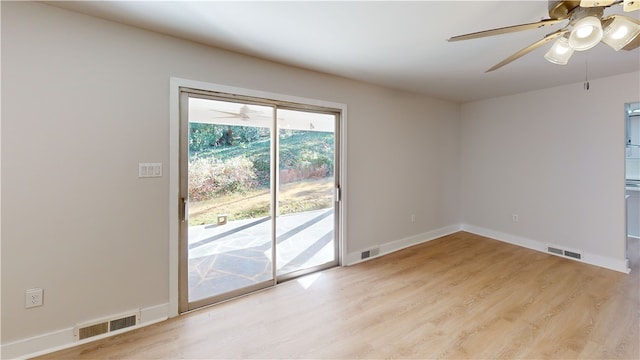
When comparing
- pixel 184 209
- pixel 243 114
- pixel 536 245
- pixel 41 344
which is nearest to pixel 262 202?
pixel 184 209

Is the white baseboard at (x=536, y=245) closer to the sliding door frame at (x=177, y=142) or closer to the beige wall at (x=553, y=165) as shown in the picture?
the beige wall at (x=553, y=165)

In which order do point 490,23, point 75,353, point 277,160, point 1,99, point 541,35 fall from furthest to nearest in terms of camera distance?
point 277,160 → point 541,35 → point 490,23 → point 75,353 → point 1,99

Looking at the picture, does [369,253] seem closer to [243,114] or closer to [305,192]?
Answer: [305,192]

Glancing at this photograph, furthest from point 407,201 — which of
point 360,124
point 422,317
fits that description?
point 422,317

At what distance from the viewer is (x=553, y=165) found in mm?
3949

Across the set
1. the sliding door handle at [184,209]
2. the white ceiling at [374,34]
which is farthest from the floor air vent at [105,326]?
the white ceiling at [374,34]

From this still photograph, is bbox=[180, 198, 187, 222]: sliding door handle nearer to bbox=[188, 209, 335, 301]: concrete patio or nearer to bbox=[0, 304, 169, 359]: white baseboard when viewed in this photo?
bbox=[188, 209, 335, 301]: concrete patio

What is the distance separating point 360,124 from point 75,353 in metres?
3.52

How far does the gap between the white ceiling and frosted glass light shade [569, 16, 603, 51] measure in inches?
18.6

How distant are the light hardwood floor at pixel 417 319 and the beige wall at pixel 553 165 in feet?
2.25

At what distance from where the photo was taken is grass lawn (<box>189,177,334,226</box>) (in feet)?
8.47

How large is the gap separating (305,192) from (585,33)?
262 centimetres

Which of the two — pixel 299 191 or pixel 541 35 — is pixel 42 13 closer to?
pixel 299 191

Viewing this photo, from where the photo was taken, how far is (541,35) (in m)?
2.29
